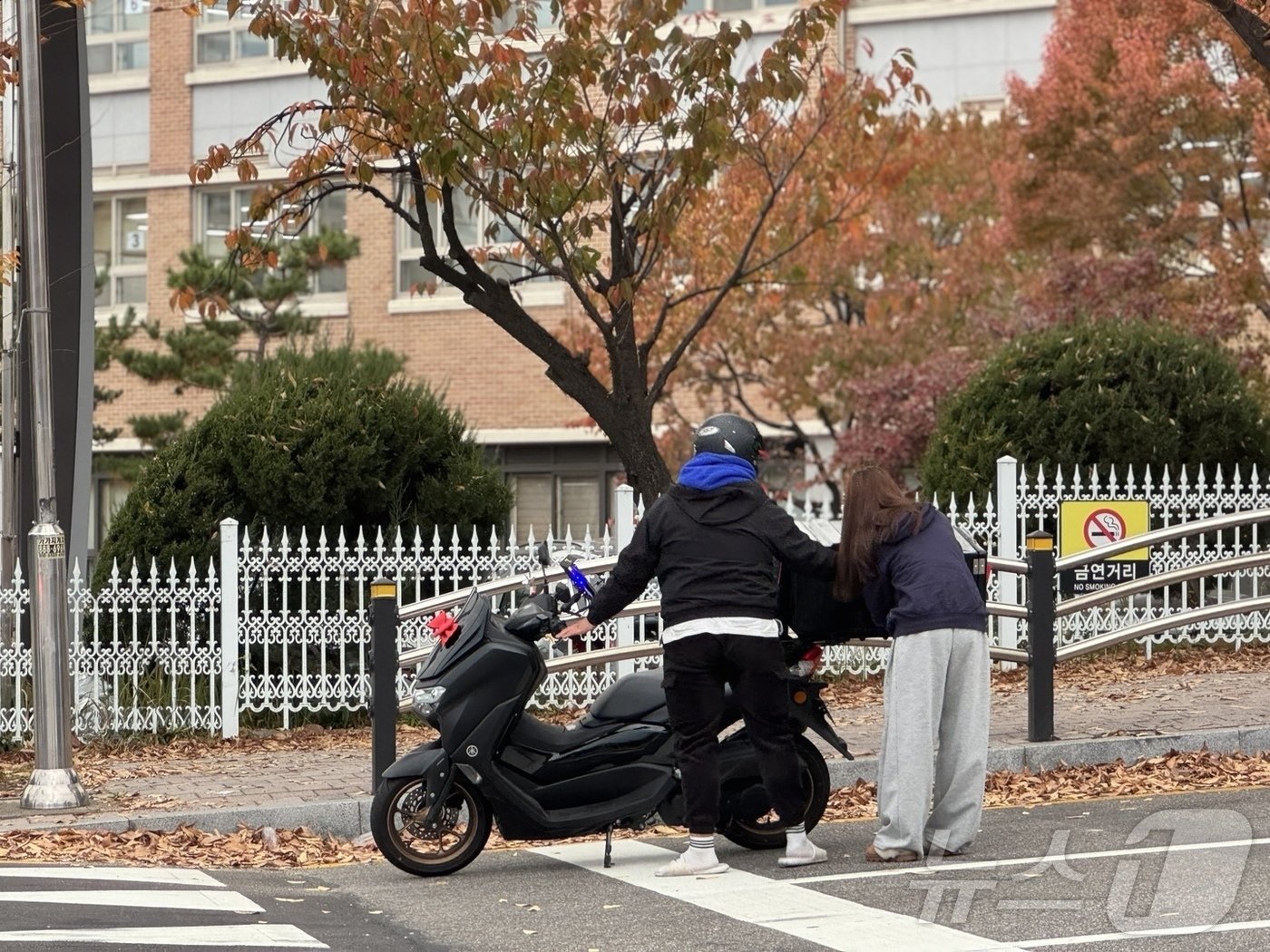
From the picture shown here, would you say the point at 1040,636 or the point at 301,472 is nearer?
the point at 1040,636

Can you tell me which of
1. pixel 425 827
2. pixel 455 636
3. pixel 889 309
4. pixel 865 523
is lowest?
pixel 425 827

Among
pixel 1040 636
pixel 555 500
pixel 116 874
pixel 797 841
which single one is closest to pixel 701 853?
pixel 797 841

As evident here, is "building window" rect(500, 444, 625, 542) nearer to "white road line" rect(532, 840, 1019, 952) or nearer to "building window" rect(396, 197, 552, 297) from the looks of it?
"building window" rect(396, 197, 552, 297)

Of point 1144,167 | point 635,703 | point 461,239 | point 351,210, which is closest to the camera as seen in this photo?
point 635,703

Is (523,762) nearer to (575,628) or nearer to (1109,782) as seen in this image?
(575,628)

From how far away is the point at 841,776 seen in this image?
10.1 meters

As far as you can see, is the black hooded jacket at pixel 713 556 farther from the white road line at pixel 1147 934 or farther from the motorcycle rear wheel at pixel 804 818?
the white road line at pixel 1147 934

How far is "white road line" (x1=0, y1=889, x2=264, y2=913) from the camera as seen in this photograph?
23.6 ft

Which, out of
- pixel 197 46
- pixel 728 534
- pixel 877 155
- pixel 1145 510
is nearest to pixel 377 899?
pixel 728 534

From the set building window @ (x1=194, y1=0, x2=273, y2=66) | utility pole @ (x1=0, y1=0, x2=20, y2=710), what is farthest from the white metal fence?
building window @ (x1=194, y1=0, x2=273, y2=66)

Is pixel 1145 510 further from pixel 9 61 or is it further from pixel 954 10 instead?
pixel 954 10

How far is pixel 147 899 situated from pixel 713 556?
8.27 ft

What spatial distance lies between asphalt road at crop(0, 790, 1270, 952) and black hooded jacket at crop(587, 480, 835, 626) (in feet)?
3.49

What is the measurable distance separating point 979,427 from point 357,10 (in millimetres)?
5711
